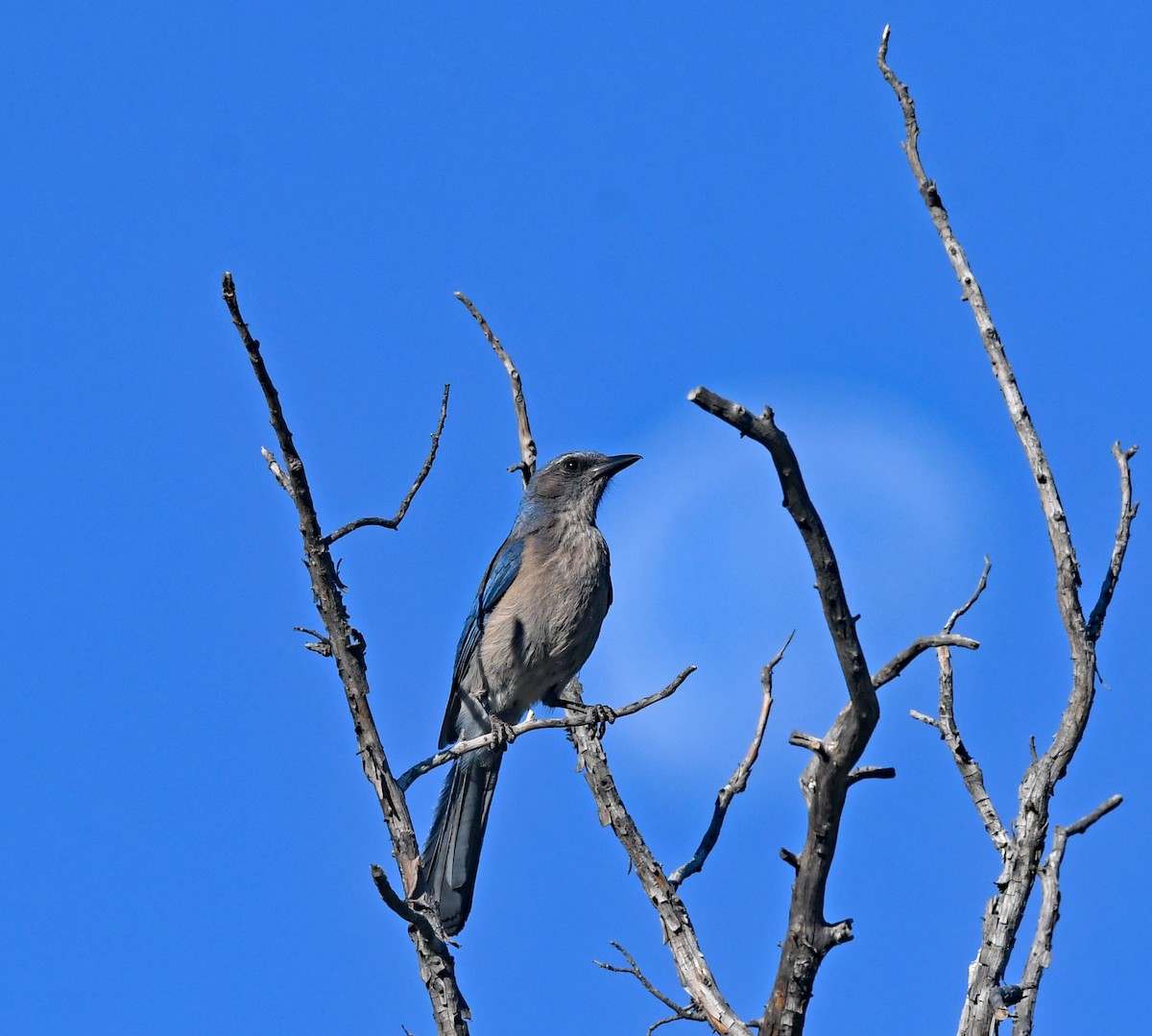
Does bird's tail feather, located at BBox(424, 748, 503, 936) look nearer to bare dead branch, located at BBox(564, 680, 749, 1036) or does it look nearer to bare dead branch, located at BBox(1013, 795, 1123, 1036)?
bare dead branch, located at BBox(564, 680, 749, 1036)

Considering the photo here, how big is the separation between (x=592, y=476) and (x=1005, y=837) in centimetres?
456

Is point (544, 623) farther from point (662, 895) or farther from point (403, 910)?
point (403, 910)

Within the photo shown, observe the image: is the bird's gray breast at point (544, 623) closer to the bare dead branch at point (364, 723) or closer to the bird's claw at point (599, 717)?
the bird's claw at point (599, 717)

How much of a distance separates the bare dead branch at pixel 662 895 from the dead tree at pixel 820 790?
0.5 inches

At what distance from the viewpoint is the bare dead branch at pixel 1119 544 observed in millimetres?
6863

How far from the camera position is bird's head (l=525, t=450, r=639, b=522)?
34.5 feet

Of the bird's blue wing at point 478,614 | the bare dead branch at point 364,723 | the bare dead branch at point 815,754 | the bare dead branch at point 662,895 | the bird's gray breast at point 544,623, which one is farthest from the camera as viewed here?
the bird's blue wing at point 478,614

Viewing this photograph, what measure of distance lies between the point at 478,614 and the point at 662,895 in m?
2.79

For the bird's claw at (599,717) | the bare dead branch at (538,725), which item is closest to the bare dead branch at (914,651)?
the bare dead branch at (538,725)

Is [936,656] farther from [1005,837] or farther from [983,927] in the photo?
[983,927]

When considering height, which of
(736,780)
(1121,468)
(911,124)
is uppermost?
(911,124)

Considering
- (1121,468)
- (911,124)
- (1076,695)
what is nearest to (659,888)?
(1076,695)

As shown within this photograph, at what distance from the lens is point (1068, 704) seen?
6.89 meters

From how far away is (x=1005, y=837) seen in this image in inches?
279
